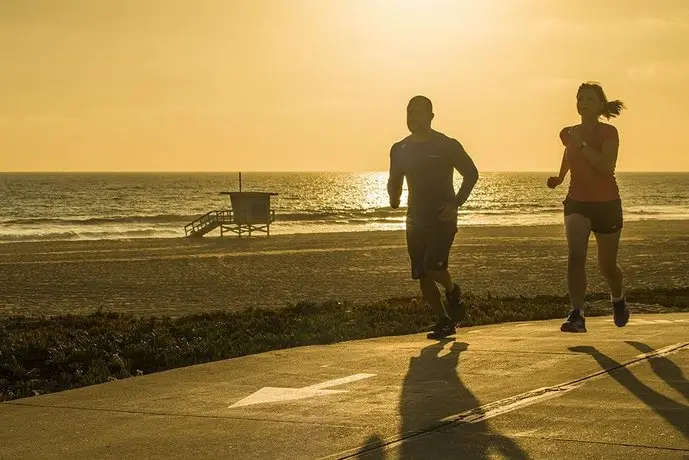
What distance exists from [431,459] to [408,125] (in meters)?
A: 4.27

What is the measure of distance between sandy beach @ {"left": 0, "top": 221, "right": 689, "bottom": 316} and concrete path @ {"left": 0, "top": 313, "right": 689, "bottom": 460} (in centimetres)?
1388

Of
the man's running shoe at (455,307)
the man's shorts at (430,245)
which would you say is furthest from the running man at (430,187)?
the man's running shoe at (455,307)

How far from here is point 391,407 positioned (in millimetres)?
5121

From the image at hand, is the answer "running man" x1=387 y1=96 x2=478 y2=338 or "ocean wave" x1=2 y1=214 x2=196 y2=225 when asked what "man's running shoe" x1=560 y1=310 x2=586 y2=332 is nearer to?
"running man" x1=387 y1=96 x2=478 y2=338

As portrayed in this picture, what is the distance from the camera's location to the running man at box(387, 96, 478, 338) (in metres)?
7.96

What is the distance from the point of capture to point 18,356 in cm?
852

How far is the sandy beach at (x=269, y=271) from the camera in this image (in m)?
24.0

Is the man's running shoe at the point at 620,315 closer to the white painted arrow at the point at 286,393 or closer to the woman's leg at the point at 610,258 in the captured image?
the woman's leg at the point at 610,258

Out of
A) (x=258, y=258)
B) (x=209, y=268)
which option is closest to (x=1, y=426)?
(x=209, y=268)

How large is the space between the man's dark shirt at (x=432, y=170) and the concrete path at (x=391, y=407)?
1229 millimetres

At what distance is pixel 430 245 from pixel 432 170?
1.77 feet

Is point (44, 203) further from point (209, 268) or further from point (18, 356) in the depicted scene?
point (18, 356)

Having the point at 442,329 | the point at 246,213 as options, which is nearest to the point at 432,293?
the point at 442,329

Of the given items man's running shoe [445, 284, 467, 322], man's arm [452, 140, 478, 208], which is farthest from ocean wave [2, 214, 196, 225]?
man's arm [452, 140, 478, 208]
